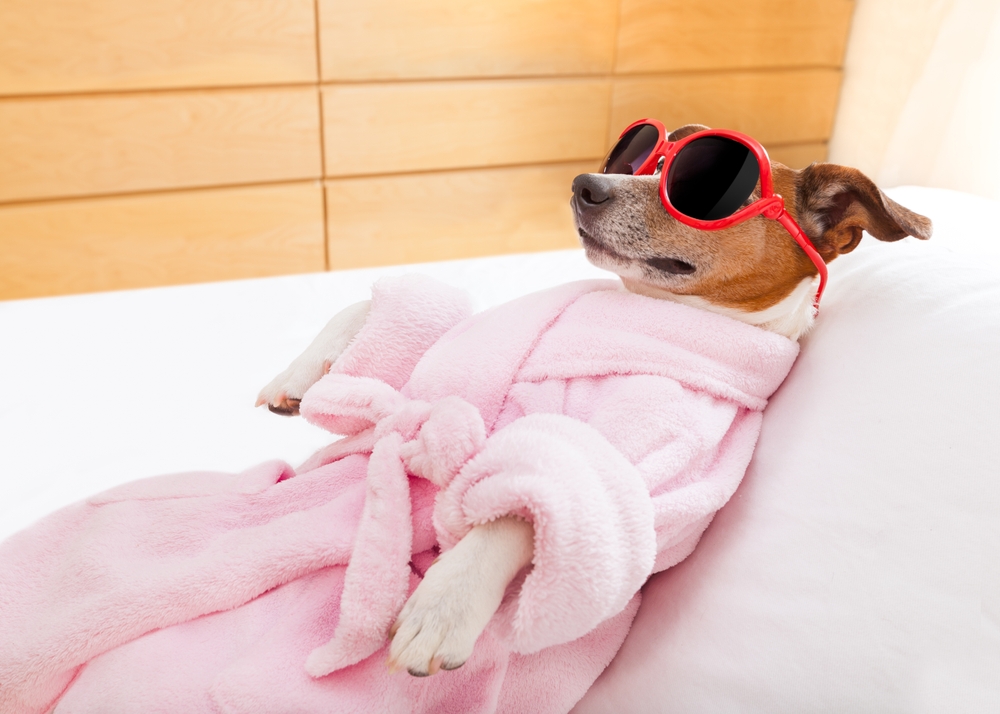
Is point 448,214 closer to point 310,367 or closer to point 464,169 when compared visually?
point 464,169

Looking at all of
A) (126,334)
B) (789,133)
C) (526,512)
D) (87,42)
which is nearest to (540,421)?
(526,512)

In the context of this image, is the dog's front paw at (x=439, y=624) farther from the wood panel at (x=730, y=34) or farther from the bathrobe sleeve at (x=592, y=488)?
the wood panel at (x=730, y=34)

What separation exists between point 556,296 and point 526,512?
34 cm

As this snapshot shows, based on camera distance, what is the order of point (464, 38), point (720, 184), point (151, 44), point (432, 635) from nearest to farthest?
point (432, 635)
point (720, 184)
point (151, 44)
point (464, 38)

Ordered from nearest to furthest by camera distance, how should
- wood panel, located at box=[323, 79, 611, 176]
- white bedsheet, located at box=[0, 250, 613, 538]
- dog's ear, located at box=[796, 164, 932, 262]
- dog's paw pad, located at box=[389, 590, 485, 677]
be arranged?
1. dog's paw pad, located at box=[389, 590, 485, 677]
2. dog's ear, located at box=[796, 164, 932, 262]
3. white bedsheet, located at box=[0, 250, 613, 538]
4. wood panel, located at box=[323, 79, 611, 176]

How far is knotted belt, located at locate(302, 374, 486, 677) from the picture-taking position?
2.27 feet

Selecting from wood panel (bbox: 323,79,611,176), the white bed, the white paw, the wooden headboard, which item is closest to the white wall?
the wooden headboard

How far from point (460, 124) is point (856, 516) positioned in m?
1.97

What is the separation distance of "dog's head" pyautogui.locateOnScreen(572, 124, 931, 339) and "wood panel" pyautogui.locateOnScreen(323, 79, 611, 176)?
1.57 meters

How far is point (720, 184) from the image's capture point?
897 millimetres

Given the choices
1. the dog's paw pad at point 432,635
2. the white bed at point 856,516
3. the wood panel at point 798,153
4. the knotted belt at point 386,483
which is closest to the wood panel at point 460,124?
the wood panel at point 798,153

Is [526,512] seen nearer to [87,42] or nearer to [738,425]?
[738,425]

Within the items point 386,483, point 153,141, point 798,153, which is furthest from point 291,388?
point 798,153

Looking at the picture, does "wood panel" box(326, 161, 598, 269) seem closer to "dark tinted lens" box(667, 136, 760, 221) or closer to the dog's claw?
the dog's claw
